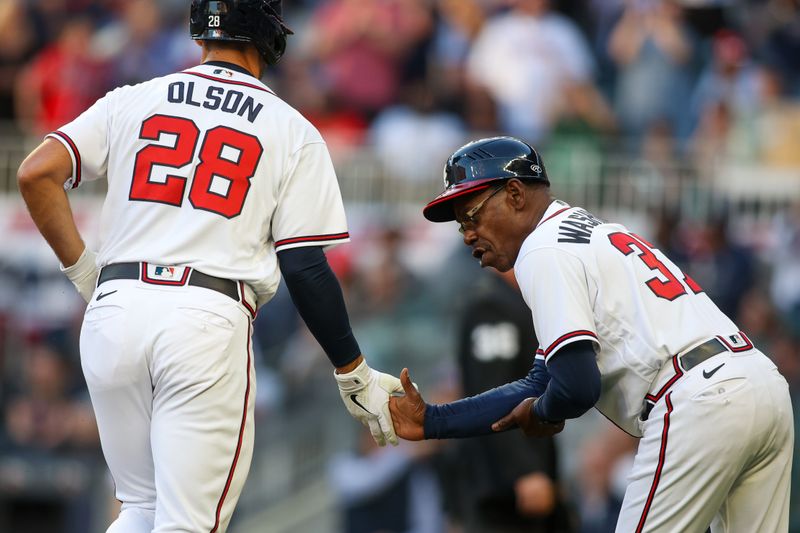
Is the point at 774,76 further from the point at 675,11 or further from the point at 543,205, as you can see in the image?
the point at 543,205

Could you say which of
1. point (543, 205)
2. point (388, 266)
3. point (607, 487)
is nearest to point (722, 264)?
point (607, 487)

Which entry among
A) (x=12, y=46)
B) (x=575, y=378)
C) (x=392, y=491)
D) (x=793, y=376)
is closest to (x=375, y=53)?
(x=12, y=46)

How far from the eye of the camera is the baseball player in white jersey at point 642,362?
14.1ft

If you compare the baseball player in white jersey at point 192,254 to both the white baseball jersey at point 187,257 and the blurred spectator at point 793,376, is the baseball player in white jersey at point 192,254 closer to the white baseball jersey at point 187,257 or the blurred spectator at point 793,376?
the white baseball jersey at point 187,257

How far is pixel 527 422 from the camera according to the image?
473 centimetres

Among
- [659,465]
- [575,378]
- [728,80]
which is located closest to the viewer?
[575,378]

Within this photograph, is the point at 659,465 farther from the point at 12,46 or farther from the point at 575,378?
the point at 12,46

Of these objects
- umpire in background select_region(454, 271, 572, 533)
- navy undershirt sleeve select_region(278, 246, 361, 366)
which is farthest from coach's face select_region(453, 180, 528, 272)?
umpire in background select_region(454, 271, 572, 533)

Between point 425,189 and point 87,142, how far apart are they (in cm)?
684

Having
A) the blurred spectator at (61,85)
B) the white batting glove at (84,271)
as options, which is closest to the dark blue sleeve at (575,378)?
the white batting glove at (84,271)

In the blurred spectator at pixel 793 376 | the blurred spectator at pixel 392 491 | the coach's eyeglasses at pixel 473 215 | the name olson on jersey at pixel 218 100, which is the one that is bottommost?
the blurred spectator at pixel 392 491

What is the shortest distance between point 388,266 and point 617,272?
20.5 feet

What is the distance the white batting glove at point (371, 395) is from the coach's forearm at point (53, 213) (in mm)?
1196

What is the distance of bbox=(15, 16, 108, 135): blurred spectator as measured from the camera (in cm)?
1320
